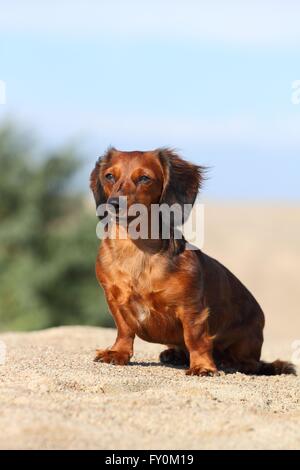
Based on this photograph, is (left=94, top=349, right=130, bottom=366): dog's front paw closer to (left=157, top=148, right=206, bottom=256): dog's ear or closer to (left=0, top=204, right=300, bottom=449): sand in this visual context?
(left=0, top=204, right=300, bottom=449): sand

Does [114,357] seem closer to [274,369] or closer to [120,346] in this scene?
[120,346]

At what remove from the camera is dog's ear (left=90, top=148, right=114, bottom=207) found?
605cm

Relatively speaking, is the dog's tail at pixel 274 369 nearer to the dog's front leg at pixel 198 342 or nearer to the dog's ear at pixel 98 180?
the dog's front leg at pixel 198 342

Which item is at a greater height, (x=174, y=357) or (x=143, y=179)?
(x=143, y=179)

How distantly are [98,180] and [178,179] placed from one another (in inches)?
21.7

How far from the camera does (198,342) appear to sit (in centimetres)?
577

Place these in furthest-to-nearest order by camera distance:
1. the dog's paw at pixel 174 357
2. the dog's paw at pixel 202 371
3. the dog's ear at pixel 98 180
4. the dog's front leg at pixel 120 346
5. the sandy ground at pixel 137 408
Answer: the dog's paw at pixel 174 357
the dog's ear at pixel 98 180
the dog's front leg at pixel 120 346
the dog's paw at pixel 202 371
the sandy ground at pixel 137 408

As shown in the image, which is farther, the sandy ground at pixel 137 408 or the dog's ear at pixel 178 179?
the dog's ear at pixel 178 179

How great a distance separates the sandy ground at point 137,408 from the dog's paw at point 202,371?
0.23ft

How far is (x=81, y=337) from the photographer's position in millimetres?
8500

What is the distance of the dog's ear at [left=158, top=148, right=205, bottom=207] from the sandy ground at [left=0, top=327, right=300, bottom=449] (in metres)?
1.15

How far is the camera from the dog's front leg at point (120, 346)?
591 cm

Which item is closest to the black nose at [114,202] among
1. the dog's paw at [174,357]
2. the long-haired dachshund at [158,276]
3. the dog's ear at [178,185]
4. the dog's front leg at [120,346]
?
the long-haired dachshund at [158,276]

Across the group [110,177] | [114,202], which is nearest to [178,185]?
[110,177]
